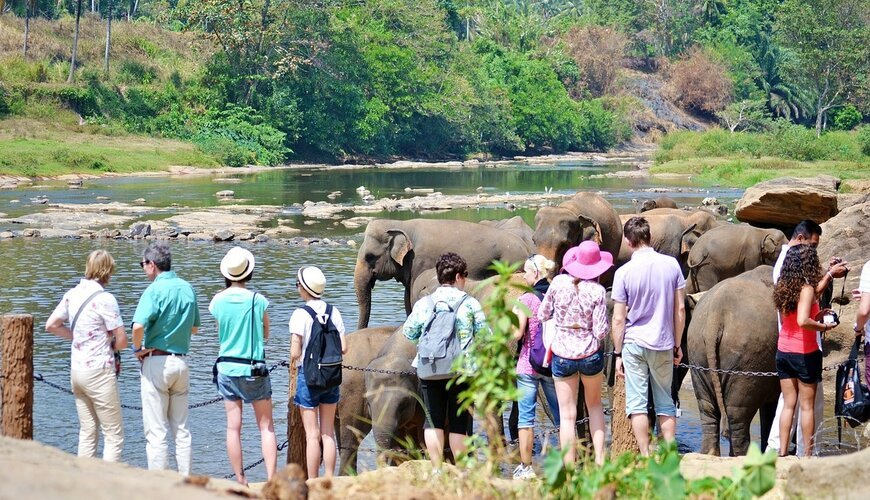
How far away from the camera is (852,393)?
8000 millimetres

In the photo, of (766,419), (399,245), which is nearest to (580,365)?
(766,419)

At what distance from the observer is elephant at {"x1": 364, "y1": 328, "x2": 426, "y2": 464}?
28.8 ft

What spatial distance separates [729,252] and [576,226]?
2571 mm

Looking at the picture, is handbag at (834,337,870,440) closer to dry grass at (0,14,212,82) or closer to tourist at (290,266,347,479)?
tourist at (290,266,347,479)

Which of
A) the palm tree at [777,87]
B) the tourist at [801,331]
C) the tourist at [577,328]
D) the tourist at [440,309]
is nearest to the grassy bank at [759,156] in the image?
the palm tree at [777,87]

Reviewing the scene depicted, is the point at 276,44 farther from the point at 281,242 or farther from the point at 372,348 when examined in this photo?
the point at 372,348

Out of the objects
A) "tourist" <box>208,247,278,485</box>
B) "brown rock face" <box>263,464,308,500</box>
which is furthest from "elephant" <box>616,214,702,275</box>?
"brown rock face" <box>263,464,308,500</box>

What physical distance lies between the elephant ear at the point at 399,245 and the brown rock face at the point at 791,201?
4.78 m

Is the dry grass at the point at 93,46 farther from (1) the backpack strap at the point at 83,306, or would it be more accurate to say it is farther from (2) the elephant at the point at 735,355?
(1) the backpack strap at the point at 83,306

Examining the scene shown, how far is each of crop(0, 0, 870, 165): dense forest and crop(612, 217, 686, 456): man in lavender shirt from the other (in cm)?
5189

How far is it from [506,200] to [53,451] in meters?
35.9

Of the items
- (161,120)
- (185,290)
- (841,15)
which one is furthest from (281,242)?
(841,15)

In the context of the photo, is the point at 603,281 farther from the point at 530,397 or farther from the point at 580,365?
the point at 580,365

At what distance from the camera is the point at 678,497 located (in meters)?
5.09
